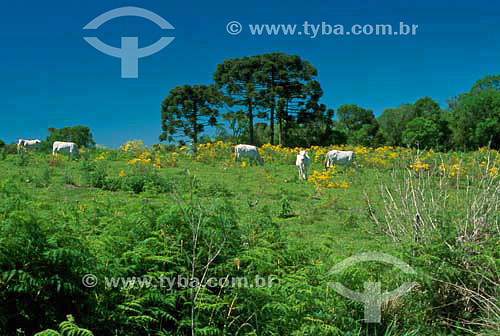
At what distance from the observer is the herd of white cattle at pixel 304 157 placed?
684 inches

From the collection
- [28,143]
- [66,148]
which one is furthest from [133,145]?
[28,143]

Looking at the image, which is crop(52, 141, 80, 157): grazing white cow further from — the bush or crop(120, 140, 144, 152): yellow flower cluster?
the bush

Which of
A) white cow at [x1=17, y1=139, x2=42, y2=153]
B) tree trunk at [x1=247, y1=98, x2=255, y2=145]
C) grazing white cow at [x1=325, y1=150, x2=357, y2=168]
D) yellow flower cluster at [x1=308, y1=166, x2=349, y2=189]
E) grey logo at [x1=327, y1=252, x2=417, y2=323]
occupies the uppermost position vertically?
tree trunk at [x1=247, y1=98, x2=255, y2=145]

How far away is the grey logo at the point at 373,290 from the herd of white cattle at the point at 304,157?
12.0m

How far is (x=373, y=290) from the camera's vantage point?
15.9 feet

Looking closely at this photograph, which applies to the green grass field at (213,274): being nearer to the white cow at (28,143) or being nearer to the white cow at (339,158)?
the white cow at (339,158)

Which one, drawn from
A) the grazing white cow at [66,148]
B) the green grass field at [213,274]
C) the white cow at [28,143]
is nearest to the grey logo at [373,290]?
the green grass field at [213,274]

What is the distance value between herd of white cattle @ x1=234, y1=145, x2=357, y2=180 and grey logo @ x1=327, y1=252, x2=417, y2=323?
12.0 metres

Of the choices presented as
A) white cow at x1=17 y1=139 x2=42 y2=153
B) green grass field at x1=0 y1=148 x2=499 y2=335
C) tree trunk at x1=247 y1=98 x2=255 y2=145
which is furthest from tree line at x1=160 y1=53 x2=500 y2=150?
green grass field at x1=0 y1=148 x2=499 y2=335

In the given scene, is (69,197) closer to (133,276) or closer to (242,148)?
(133,276)

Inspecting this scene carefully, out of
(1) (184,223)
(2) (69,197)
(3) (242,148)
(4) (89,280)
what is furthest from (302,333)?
(3) (242,148)

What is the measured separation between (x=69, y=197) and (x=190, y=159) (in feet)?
37.8

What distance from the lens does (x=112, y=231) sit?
191 inches

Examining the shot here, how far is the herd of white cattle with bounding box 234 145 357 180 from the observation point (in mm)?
17375
